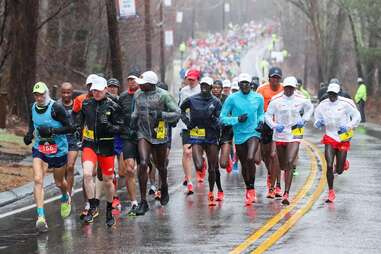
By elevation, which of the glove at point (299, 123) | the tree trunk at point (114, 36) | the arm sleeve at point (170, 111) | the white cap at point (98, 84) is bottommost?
the glove at point (299, 123)

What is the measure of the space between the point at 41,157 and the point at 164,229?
2031 millimetres

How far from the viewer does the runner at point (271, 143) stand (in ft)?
52.4

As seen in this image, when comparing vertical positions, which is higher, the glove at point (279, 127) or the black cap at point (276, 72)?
the black cap at point (276, 72)

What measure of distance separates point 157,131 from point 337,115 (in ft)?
10.6

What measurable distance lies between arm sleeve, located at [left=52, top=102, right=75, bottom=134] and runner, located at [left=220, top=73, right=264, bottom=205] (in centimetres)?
277

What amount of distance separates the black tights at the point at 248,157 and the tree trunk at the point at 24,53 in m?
15.3

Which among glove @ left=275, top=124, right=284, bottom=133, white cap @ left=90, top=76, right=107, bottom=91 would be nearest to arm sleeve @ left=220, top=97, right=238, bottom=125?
glove @ left=275, top=124, right=284, bottom=133

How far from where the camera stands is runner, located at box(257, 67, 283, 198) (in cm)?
1598

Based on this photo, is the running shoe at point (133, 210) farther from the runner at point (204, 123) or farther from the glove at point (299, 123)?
the glove at point (299, 123)

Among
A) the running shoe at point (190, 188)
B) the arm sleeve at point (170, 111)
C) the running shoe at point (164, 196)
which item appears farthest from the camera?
the running shoe at point (190, 188)

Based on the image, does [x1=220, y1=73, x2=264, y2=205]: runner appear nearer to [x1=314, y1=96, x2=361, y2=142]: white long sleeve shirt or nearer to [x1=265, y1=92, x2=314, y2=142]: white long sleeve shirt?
[x1=265, y1=92, x2=314, y2=142]: white long sleeve shirt

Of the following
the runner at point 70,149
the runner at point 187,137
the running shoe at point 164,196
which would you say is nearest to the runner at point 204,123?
the running shoe at point 164,196

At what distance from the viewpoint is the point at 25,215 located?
14.4 m

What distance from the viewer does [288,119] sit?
1518 cm
